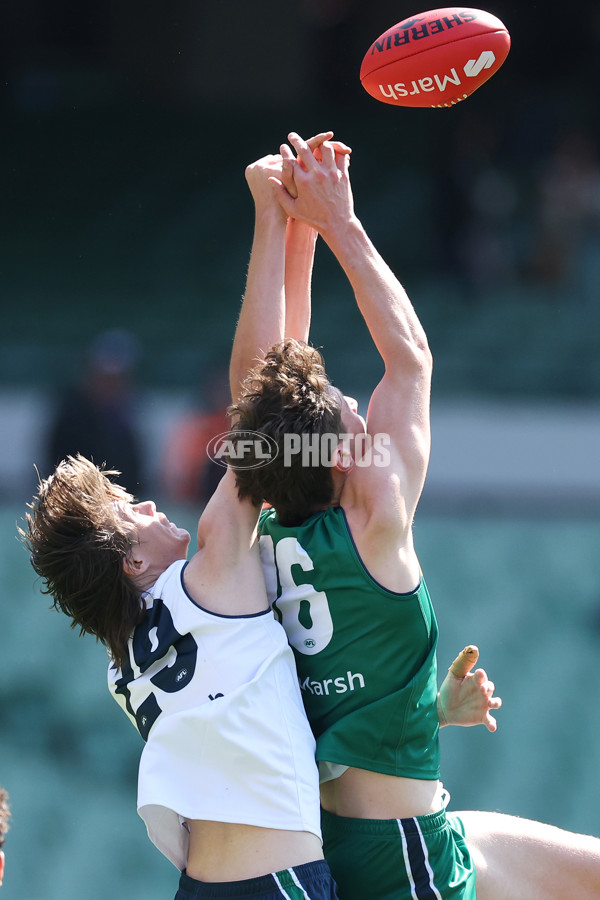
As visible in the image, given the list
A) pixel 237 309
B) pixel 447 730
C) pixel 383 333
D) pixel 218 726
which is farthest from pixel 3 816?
pixel 237 309

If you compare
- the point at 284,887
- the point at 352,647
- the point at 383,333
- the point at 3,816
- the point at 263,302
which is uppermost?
the point at 263,302

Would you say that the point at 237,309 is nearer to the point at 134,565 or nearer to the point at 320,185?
the point at 320,185

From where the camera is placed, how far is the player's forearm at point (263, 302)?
2615 millimetres

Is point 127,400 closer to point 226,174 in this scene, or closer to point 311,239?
point 311,239

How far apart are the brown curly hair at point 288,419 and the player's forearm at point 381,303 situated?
17 cm

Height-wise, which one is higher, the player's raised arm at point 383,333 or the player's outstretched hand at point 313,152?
the player's outstretched hand at point 313,152

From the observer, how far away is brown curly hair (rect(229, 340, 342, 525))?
7.32 feet

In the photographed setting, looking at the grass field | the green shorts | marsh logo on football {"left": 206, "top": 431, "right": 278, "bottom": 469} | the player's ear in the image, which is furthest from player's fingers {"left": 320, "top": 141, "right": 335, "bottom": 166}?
the grass field

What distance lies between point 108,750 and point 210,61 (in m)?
9.74

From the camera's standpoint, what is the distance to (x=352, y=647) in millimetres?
2295

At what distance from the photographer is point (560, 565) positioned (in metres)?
8.36

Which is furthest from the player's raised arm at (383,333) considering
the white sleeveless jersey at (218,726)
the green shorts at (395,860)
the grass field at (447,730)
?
the grass field at (447,730)

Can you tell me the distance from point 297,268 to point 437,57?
0.69 metres

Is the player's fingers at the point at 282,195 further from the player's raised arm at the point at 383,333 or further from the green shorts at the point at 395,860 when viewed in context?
the green shorts at the point at 395,860
